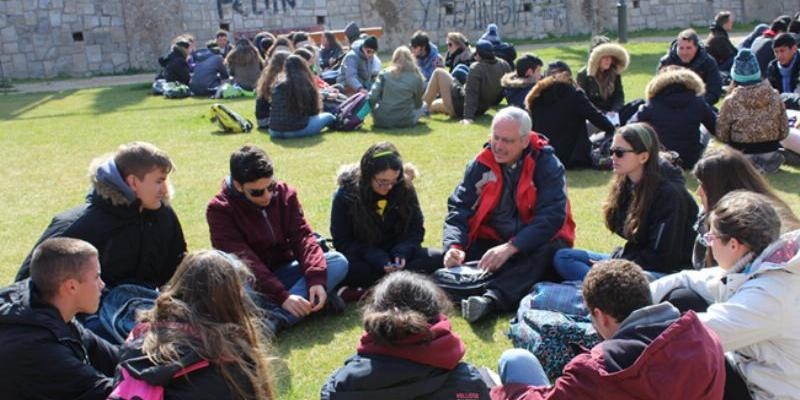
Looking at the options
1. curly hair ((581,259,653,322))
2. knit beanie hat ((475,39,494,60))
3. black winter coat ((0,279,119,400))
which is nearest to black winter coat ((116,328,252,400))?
black winter coat ((0,279,119,400))

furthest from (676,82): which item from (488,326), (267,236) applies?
(267,236)

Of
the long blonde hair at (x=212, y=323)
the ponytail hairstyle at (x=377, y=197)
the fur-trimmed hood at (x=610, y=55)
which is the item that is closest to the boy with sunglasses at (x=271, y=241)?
the ponytail hairstyle at (x=377, y=197)

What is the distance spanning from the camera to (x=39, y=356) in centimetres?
347

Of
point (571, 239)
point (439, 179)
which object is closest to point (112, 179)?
point (571, 239)

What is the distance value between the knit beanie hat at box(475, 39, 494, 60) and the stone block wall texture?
1347 cm

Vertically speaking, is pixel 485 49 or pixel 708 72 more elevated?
pixel 485 49

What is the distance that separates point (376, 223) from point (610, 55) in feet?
17.0

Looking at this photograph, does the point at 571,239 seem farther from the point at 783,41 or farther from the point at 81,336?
the point at 783,41

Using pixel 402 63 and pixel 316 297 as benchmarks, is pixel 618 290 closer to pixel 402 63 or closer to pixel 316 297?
pixel 316 297

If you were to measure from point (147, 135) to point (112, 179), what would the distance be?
834 centimetres

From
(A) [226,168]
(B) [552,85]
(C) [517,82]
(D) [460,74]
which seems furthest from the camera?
(D) [460,74]

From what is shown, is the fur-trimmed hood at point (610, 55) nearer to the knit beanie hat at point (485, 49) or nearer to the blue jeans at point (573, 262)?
the knit beanie hat at point (485, 49)

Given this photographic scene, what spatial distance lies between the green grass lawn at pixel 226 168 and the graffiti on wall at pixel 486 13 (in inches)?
378

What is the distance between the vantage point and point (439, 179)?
9.06m
